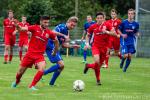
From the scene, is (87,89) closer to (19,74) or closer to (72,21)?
(19,74)

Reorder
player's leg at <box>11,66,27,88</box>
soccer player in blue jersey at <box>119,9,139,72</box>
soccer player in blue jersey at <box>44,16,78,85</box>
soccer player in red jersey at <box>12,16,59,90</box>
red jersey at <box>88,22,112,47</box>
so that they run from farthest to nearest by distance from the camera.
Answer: soccer player in blue jersey at <box>119,9,139,72</box> → red jersey at <box>88,22,112,47</box> → soccer player in blue jersey at <box>44,16,78,85</box> → player's leg at <box>11,66,27,88</box> → soccer player in red jersey at <box>12,16,59,90</box>

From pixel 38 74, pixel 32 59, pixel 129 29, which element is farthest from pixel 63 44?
pixel 129 29

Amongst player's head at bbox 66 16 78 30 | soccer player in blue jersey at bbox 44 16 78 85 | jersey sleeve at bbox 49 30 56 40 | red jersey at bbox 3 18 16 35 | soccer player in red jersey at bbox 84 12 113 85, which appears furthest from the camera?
red jersey at bbox 3 18 16 35

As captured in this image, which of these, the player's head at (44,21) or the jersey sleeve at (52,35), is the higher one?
the player's head at (44,21)

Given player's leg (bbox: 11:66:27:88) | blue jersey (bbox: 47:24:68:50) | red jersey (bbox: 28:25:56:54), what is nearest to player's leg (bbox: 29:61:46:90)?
red jersey (bbox: 28:25:56:54)

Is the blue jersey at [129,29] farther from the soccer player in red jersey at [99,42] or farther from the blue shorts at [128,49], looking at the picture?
the soccer player in red jersey at [99,42]

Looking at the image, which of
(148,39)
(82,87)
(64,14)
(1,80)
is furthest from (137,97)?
(64,14)

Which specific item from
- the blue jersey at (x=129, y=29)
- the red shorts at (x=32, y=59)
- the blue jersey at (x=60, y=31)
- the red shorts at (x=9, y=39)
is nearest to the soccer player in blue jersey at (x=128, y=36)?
the blue jersey at (x=129, y=29)

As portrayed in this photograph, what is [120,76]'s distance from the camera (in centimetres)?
1978

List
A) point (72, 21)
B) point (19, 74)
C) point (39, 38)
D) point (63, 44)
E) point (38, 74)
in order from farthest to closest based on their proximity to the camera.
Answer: point (63, 44)
point (72, 21)
point (19, 74)
point (39, 38)
point (38, 74)

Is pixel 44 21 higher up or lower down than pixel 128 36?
higher up

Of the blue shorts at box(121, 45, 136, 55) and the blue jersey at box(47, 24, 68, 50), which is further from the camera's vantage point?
the blue shorts at box(121, 45, 136, 55)

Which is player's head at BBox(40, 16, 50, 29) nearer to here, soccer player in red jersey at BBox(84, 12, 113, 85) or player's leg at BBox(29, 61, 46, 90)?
player's leg at BBox(29, 61, 46, 90)

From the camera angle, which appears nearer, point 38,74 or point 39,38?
point 38,74
